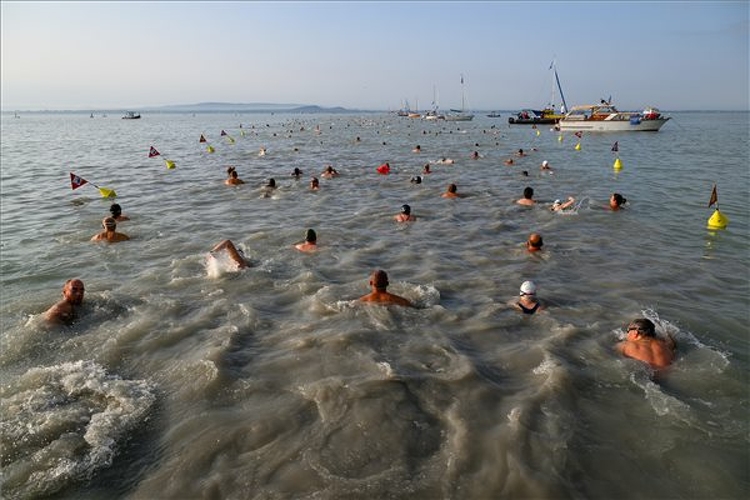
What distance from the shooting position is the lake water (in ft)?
16.9

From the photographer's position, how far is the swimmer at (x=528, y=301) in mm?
9055

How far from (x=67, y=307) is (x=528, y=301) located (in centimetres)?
842

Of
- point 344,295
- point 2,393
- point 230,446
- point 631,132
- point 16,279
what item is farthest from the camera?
point 631,132

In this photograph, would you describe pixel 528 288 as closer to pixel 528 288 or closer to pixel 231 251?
pixel 528 288

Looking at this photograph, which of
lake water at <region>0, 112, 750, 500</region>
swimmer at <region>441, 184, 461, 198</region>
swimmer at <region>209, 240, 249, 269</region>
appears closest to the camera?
lake water at <region>0, 112, 750, 500</region>

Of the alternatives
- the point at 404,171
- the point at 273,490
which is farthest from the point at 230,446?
the point at 404,171

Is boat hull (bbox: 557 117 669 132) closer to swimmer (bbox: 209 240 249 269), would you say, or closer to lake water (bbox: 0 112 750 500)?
lake water (bbox: 0 112 750 500)

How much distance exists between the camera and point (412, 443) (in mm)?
5562

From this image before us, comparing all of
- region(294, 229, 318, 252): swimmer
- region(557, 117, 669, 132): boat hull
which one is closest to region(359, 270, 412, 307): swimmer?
region(294, 229, 318, 252): swimmer

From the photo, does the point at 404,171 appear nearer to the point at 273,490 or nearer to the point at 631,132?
the point at 273,490

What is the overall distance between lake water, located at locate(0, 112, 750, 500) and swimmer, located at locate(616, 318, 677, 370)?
7.0 inches

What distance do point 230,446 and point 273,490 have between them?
92 centimetres

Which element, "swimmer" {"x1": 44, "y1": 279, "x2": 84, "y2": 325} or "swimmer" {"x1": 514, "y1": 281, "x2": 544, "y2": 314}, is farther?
"swimmer" {"x1": 514, "y1": 281, "x2": 544, "y2": 314}

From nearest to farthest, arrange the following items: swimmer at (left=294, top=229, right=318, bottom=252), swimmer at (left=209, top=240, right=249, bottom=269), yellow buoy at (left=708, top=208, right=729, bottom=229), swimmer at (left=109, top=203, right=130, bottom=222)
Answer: swimmer at (left=209, top=240, right=249, bottom=269) < swimmer at (left=294, top=229, right=318, bottom=252) < yellow buoy at (left=708, top=208, right=729, bottom=229) < swimmer at (left=109, top=203, right=130, bottom=222)
